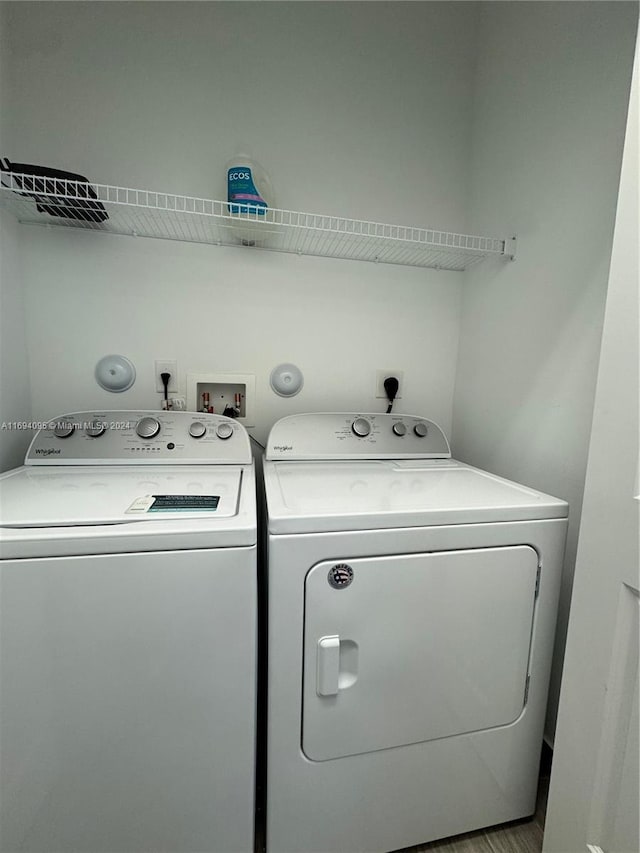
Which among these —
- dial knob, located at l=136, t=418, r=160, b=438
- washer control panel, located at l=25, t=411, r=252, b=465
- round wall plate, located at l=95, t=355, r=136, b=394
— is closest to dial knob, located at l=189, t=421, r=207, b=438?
washer control panel, located at l=25, t=411, r=252, b=465

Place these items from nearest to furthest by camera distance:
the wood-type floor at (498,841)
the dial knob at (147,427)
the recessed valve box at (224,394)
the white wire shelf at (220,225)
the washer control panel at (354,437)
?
the wood-type floor at (498,841), the white wire shelf at (220,225), the dial knob at (147,427), the washer control panel at (354,437), the recessed valve box at (224,394)

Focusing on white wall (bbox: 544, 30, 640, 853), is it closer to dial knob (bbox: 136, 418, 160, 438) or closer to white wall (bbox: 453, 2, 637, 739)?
white wall (bbox: 453, 2, 637, 739)

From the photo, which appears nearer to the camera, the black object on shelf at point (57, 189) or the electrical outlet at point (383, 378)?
the black object on shelf at point (57, 189)

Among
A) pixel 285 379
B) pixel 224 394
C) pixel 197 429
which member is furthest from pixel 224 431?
pixel 285 379

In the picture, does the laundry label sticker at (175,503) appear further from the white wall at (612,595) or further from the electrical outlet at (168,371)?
the white wall at (612,595)

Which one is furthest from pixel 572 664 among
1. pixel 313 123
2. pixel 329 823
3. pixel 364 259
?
pixel 313 123

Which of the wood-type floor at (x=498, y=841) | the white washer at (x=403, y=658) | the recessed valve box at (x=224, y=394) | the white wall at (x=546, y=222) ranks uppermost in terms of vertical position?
the white wall at (x=546, y=222)

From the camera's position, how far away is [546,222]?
1.29 m

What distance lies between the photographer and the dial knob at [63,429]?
128 centimetres

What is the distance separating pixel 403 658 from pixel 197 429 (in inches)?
37.0

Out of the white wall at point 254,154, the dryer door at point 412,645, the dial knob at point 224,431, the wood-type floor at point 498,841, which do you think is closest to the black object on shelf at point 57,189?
the white wall at point 254,154

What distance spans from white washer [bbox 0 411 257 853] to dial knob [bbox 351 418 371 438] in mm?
652

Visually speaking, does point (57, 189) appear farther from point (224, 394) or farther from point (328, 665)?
point (328, 665)

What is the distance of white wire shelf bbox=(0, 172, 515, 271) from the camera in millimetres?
1220
